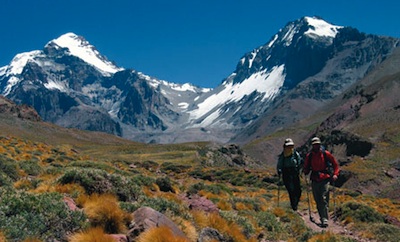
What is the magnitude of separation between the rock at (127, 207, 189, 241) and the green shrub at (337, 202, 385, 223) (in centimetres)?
1475

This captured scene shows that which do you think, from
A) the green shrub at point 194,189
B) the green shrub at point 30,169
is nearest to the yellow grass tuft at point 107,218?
the green shrub at point 30,169

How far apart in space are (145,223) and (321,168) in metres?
8.18

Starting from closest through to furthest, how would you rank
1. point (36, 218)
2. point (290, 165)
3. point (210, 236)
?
point (36, 218) < point (210, 236) < point (290, 165)

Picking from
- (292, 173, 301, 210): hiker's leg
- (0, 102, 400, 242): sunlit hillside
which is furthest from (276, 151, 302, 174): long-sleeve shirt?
(0, 102, 400, 242): sunlit hillside

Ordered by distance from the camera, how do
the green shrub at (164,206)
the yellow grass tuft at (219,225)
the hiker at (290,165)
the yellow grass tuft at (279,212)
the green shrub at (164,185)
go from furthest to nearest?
the green shrub at (164,185) → the yellow grass tuft at (279,212) → the hiker at (290,165) → the green shrub at (164,206) → the yellow grass tuft at (219,225)

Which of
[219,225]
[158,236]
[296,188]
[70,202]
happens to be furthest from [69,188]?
[296,188]

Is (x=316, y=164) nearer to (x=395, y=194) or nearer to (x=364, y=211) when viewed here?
(x=364, y=211)

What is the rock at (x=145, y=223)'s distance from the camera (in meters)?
8.63

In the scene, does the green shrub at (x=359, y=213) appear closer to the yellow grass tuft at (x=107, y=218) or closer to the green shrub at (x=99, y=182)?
the green shrub at (x=99, y=182)

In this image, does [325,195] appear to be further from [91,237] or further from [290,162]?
[91,237]

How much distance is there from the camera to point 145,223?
8.81 meters

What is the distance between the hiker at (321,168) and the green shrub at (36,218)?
885 centimetres

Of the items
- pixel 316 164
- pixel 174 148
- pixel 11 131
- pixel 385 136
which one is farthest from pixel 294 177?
pixel 385 136

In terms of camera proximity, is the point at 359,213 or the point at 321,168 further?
the point at 359,213
